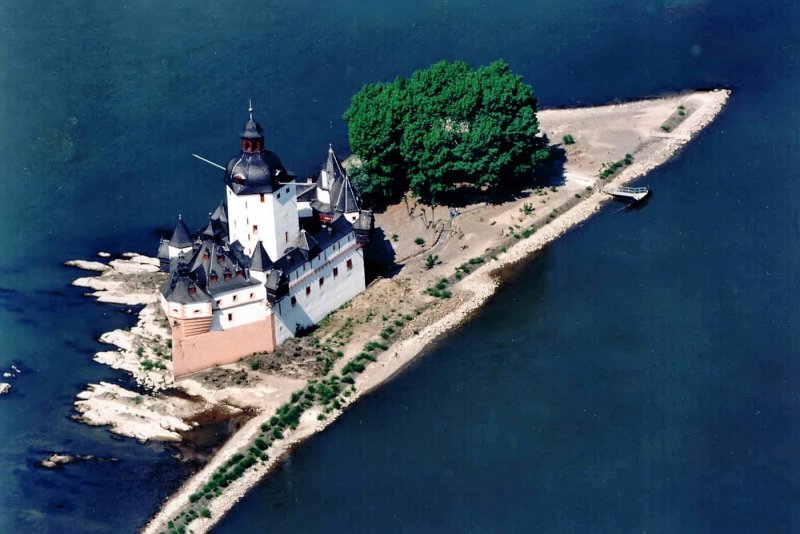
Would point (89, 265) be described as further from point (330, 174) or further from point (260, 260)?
point (260, 260)

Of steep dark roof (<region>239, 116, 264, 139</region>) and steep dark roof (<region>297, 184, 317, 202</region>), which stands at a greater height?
steep dark roof (<region>239, 116, 264, 139</region>)

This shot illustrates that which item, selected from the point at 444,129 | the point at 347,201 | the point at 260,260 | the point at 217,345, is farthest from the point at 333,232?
the point at 444,129

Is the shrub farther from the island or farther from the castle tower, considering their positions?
the castle tower

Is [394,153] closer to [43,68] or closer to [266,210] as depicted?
[266,210]

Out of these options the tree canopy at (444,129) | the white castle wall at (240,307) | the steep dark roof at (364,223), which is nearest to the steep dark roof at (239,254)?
the white castle wall at (240,307)

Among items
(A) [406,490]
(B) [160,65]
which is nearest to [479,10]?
(B) [160,65]

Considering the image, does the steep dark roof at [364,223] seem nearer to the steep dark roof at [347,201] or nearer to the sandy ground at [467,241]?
the steep dark roof at [347,201]

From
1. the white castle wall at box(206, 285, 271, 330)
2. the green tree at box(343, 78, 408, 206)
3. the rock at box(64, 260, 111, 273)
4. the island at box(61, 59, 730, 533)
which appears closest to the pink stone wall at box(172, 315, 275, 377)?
the island at box(61, 59, 730, 533)
